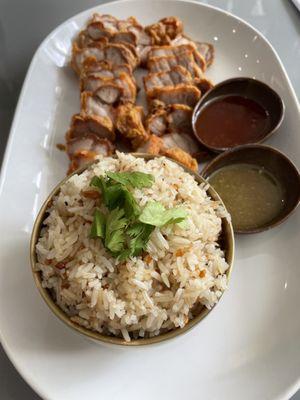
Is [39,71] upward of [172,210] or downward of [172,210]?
upward

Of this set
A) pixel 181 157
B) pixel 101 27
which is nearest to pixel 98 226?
pixel 181 157

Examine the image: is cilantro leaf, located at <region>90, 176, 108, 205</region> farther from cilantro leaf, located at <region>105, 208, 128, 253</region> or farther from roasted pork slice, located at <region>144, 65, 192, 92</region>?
roasted pork slice, located at <region>144, 65, 192, 92</region>

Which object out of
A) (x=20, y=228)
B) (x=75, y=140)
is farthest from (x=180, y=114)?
(x=20, y=228)

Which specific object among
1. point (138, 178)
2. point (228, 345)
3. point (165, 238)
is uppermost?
point (138, 178)

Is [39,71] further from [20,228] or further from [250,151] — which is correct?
[250,151]

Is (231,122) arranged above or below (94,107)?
below

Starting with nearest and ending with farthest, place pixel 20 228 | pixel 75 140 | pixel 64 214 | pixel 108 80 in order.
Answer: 1. pixel 64 214
2. pixel 20 228
3. pixel 75 140
4. pixel 108 80

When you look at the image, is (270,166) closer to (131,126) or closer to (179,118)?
(179,118)
